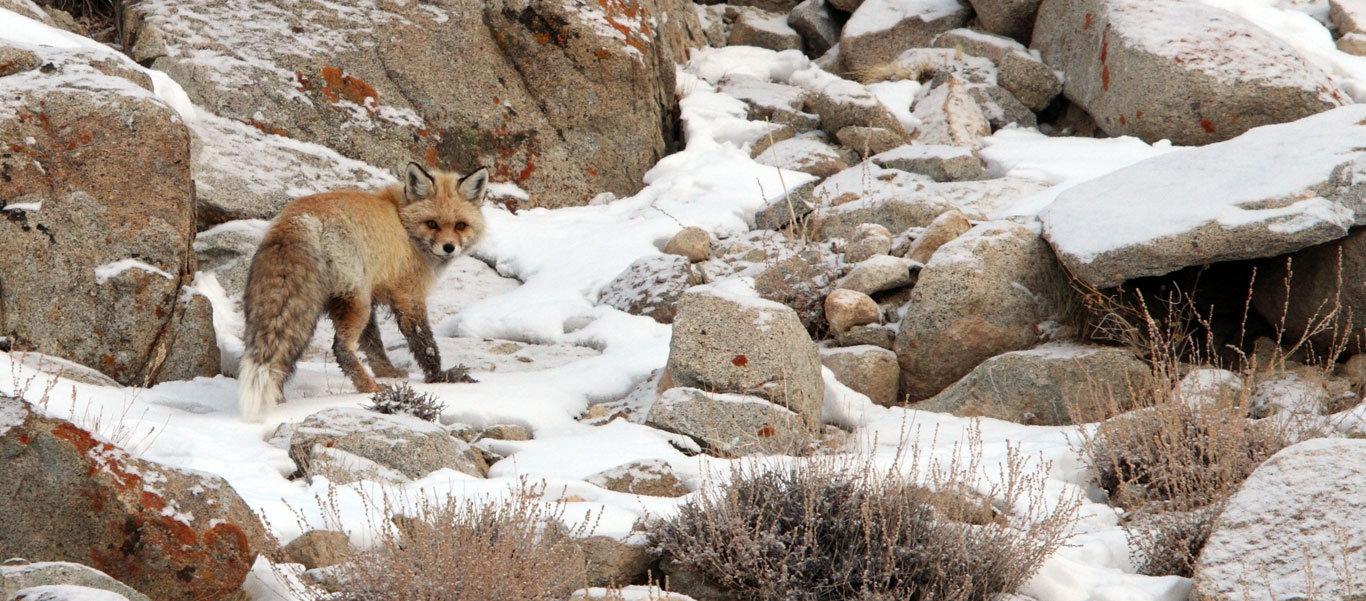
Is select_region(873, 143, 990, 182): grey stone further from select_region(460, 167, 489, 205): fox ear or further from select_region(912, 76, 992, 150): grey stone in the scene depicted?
select_region(460, 167, 489, 205): fox ear

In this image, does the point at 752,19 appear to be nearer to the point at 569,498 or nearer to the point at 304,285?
the point at 304,285

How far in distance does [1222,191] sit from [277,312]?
5992 millimetres

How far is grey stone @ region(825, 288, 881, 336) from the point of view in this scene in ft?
27.1

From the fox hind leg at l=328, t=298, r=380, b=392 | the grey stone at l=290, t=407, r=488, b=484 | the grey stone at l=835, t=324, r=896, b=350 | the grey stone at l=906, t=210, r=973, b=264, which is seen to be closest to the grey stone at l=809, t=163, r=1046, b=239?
the grey stone at l=906, t=210, r=973, b=264

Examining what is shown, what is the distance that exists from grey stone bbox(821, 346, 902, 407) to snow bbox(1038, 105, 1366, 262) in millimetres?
1410

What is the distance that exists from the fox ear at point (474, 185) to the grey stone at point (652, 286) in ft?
5.15

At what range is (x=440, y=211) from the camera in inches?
311

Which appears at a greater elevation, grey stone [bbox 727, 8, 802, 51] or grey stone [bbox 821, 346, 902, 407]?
grey stone [bbox 727, 8, 802, 51]

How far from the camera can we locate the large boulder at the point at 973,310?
7.84 m

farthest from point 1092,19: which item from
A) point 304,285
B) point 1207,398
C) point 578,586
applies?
point 578,586

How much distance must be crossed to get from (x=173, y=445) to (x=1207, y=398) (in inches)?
214

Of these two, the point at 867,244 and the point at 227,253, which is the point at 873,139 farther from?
the point at 227,253

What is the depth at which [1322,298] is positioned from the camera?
7.08 meters

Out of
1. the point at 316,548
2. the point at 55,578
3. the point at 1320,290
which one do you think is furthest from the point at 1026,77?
the point at 55,578
